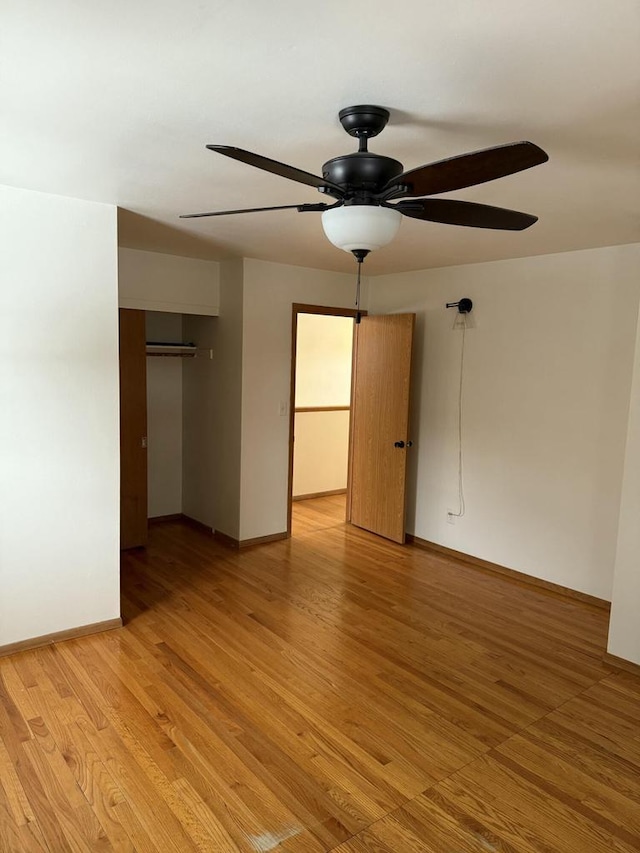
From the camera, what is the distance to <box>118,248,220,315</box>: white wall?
4.46 meters

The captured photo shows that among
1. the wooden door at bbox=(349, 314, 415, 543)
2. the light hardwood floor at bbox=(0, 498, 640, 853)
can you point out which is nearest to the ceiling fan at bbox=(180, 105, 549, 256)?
the light hardwood floor at bbox=(0, 498, 640, 853)

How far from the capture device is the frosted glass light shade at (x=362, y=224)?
6.05 feet

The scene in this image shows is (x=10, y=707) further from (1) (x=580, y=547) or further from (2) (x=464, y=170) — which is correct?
(1) (x=580, y=547)

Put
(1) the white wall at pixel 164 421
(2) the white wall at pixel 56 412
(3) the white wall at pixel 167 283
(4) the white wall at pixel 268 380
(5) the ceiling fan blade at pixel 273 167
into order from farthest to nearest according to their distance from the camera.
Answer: (1) the white wall at pixel 164 421
(4) the white wall at pixel 268 380
(3) the white wall at pixel 167 283
(2) the white wall at pixel 56 412
(5) the ceiling fan blade at pixel 273 167

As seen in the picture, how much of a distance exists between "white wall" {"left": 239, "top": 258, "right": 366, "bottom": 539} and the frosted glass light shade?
2933 millimetres

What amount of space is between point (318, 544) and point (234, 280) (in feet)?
7.98

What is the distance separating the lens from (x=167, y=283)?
4.68 metres

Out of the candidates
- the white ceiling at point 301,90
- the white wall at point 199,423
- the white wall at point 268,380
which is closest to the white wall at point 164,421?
the white wall at point 199,423

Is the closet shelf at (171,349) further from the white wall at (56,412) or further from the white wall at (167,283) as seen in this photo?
the white wall at (56,412)

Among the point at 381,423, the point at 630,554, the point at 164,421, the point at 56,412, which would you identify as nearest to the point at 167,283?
the point at 164,421

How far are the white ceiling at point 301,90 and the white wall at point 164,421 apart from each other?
263cm

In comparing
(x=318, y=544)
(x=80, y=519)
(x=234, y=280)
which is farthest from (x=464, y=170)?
(x=318, y=544)

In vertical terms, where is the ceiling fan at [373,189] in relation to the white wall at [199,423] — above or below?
above

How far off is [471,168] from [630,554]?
245cm
